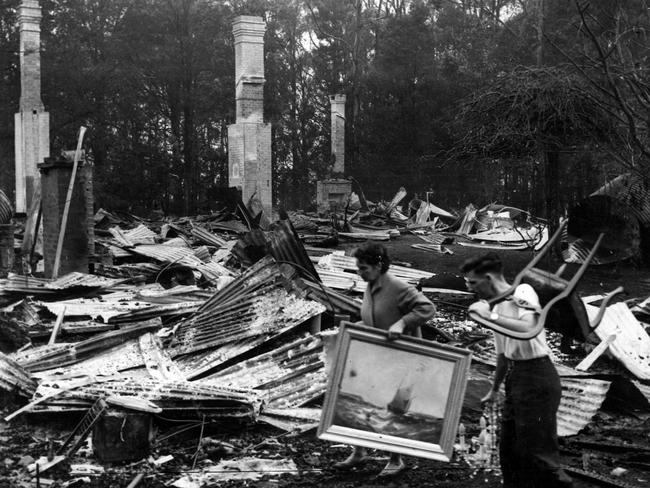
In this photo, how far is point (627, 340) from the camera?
319 inches

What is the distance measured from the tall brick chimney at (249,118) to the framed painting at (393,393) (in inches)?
715

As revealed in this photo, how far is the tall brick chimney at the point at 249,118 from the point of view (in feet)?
74.4

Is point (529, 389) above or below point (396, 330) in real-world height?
below

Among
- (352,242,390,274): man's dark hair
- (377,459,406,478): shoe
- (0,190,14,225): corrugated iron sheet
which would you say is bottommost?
(377,459,406,478): shoe

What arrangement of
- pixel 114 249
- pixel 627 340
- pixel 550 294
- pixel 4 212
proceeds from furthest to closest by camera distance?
pixel 114 249, pixel 4 212, pixel 627 340, pixel 550 294

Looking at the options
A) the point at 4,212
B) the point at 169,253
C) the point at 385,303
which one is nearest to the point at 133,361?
the point at 385,303

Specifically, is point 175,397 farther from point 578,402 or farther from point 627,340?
point 627,340

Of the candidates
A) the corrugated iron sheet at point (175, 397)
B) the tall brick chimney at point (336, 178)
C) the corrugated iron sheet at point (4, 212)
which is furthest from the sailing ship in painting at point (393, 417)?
the tall brick chimney at point (336, 178)

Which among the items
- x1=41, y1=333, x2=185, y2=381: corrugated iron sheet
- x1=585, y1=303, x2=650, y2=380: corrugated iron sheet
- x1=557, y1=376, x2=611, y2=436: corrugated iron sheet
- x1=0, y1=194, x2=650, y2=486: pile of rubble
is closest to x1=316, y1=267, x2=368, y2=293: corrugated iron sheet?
x1=0, y1=194, x2=650, y2=486: pile of rubble

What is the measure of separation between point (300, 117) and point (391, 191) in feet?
30.9

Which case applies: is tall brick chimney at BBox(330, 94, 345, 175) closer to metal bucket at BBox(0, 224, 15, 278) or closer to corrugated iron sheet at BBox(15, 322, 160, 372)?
metal bucket at BBox(0, 224, 15, 278)

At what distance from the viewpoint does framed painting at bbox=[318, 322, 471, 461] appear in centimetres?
454

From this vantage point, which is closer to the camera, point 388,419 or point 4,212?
point 388,419

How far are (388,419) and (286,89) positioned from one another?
111 feet
